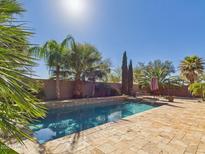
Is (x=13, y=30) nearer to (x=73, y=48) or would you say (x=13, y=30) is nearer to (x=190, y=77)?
(x=73, y=48)

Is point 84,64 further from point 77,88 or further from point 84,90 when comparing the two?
point 84,90

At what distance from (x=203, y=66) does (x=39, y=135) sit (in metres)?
23.5

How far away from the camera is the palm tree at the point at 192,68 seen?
22688 mm

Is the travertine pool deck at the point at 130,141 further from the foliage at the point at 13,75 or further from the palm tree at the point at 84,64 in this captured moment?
the palm tree at the point at 84,64

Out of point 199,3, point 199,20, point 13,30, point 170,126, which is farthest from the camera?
point 199,20

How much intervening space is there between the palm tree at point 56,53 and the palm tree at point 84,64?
73 centimetres

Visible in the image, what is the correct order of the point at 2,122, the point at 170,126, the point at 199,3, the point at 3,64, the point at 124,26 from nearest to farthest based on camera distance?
the point at 2,122
the point at 3,64
the point at 170,126
the point at 199,3
the point at 124,26

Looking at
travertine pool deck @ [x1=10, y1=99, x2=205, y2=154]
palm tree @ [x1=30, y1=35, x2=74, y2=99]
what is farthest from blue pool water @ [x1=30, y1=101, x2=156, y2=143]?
palm tree @ [x1=30, y1=35, x2=74, y2=99]

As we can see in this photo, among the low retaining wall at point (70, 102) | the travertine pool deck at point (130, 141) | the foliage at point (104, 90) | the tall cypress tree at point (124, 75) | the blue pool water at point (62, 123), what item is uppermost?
the tall cypress tree at point (124, 75)

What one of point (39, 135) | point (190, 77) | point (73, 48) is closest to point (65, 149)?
point (39, 135)

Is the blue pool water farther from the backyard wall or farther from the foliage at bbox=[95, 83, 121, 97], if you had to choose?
the foliage at bbox=[95, 83, 121, 97]

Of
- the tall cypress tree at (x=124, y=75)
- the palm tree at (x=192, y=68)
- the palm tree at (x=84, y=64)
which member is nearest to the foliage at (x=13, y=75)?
the palm tree at (x=84, y=64)

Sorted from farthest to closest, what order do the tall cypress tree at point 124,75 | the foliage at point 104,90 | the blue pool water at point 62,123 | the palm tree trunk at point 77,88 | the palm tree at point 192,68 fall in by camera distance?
the palm tree at point 192,68, the tall cypress tree at point 124,75, the foliage at point 104,90, the palm tree trunk at point 77,88, the blue pool water at point 62,123

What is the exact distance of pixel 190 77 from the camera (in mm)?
23406
